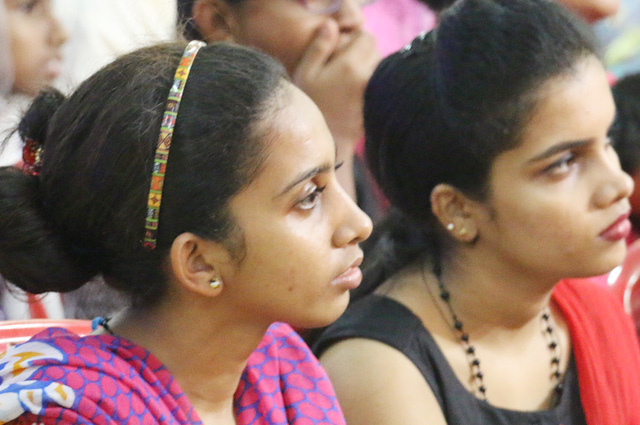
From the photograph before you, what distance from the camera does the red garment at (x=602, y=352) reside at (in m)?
1.21

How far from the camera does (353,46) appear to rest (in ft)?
4.83

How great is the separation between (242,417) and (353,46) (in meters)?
0.81

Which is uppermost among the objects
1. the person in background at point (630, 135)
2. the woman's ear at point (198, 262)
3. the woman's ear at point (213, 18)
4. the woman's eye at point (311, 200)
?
the person in background at point (630, 135)

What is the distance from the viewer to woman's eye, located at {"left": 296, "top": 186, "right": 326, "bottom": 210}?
87 cm

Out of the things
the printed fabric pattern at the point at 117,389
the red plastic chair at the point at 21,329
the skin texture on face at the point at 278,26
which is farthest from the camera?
the skin texture on face at the point at 278,26

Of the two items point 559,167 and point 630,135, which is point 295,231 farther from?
point 630,135

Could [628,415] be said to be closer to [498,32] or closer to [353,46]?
[498,32]

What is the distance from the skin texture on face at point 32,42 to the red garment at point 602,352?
4.16ft

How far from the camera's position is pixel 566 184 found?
1065mm

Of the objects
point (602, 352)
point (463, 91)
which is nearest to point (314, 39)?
point (463, 91)

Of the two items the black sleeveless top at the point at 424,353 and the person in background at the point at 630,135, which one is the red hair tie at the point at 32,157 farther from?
the person in background at the point at 630,135

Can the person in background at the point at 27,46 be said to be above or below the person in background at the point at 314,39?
below

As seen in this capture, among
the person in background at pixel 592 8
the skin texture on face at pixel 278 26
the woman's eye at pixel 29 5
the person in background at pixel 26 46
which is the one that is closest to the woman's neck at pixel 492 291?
the skin texture on face at pixel 278 26

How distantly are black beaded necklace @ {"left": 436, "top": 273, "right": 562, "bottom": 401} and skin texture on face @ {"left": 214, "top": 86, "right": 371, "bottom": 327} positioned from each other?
A: 1.12 feet
